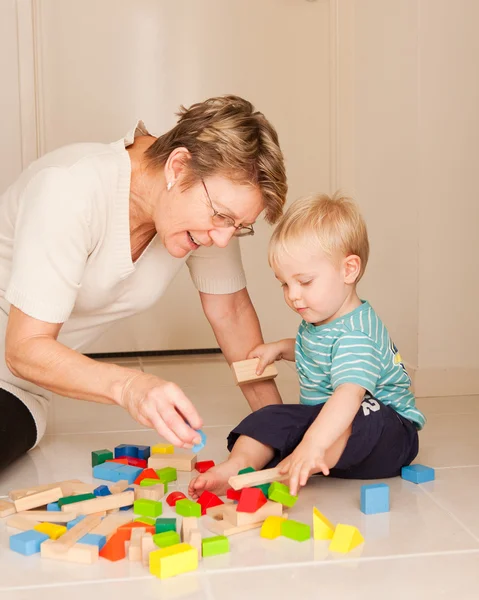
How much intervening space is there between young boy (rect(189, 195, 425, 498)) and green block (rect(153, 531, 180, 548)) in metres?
0.27

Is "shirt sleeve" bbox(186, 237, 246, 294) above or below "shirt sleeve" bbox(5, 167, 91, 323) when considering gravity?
below

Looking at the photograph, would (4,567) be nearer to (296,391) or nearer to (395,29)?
(296,391)

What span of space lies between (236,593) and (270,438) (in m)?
0.54

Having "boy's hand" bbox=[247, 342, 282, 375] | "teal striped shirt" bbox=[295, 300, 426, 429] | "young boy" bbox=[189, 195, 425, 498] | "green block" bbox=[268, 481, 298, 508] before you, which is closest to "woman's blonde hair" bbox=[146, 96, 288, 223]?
"young boy" bbox=[189, 195, 425, 498]

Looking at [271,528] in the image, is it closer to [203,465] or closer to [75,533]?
[75,533]

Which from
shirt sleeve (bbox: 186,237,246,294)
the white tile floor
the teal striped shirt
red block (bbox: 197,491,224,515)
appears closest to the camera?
the white tile floor

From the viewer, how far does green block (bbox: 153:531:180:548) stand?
1197 millimetres

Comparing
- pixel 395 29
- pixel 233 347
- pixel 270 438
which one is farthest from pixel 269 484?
pixel 395 29

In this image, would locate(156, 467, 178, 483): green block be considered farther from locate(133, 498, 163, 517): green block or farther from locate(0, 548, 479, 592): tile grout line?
locate(0, 548, 479, 592): tile grout line

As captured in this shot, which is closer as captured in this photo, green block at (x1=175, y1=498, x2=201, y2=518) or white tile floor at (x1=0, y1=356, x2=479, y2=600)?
white tile floor at (x1=0, y1=356, x2=479, y2=600)

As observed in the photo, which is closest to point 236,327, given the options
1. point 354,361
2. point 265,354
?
point 265,354

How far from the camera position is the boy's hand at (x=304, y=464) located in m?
1.37

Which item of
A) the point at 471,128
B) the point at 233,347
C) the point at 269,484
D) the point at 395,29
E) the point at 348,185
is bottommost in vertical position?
the point at 269,484

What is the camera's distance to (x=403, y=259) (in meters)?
2.45
